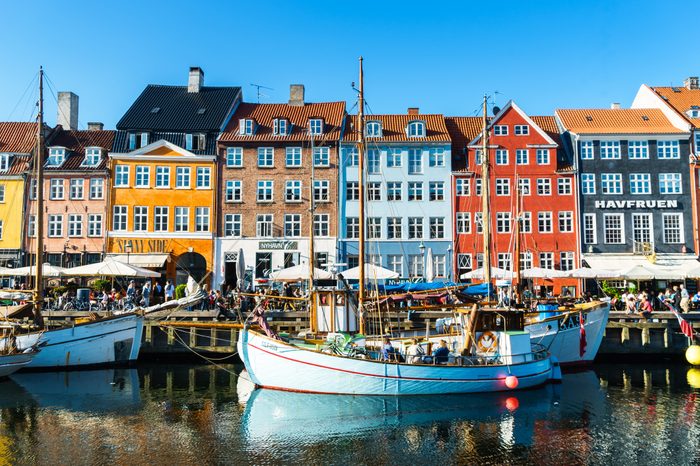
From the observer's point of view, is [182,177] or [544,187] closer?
[182,177]

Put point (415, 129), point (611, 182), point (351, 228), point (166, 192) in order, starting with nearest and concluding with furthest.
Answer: point (166, 192)
point (611, 182)
point (351, 228)
point (415, 129)

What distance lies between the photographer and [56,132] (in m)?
44.1

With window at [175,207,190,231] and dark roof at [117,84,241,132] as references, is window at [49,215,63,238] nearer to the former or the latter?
dark roof at [117,84,241,132]

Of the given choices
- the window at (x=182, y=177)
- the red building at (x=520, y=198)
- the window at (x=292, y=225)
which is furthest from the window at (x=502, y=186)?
the window at (x=182, y=177)

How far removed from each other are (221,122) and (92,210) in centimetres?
1049

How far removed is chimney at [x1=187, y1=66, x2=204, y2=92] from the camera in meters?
45.9

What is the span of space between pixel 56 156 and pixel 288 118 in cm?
1609

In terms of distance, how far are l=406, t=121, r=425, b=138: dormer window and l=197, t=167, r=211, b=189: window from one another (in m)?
14.0

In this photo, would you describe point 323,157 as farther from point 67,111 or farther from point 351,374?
point 351,374

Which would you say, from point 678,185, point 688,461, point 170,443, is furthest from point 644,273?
point 170,443

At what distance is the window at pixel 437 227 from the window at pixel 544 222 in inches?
254

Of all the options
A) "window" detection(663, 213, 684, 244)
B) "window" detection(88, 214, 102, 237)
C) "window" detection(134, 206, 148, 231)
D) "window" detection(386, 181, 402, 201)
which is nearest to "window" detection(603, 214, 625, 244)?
"window" detection(663, 213, 684, 244)

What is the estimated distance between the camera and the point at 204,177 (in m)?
42.1

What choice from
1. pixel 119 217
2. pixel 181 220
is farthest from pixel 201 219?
pixel 119 217
